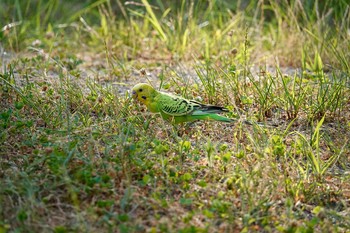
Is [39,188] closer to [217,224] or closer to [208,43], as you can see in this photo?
[217,224]

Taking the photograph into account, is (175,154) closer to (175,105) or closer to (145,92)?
(175,105)

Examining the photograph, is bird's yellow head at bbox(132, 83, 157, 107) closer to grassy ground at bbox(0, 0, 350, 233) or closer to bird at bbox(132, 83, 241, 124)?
bird at bbox(132, 83, 241, 124)

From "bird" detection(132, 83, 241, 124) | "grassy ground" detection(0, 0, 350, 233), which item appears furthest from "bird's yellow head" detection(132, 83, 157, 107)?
"grassy ground" detection(0, 0, 350, 233)

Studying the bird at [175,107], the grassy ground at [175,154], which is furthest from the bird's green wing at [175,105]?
the grassy ground at [175,154]

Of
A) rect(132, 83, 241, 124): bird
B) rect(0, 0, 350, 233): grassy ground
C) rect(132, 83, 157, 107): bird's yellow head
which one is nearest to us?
rect(0, 0, 350, 233): grassy ground

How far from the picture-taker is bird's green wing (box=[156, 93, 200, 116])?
397 centimetres

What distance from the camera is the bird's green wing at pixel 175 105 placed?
13.0ft

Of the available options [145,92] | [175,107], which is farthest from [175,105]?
[145,92]

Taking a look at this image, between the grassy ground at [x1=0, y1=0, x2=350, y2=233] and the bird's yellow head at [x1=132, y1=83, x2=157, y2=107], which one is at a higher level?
the bird's yellow head at [x1=132, y1=83, x2=157, y2=107]

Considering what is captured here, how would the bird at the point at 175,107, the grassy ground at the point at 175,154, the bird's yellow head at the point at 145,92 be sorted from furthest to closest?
the bird's yellow head at the point at 145,92, the bird at the point at 175,107, the grassy ground at the point at 175,154

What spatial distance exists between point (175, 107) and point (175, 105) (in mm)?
15

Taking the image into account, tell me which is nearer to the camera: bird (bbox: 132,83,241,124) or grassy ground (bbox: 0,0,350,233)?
grassy ground (bbox: 0,0,350,233)

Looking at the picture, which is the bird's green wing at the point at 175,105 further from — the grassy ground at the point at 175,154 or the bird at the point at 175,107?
the grassy ground at the point at 175,154

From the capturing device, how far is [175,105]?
400 cm
